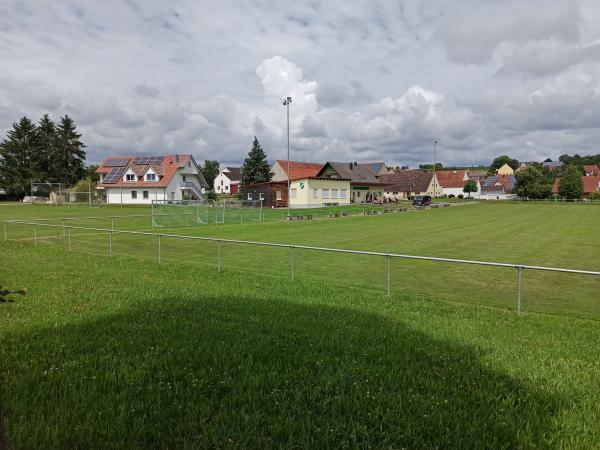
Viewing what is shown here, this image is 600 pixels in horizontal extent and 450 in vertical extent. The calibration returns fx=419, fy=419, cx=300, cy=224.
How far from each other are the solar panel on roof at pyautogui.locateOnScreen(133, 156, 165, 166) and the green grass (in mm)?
70563

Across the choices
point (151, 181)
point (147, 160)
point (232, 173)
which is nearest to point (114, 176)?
point (147, 160)

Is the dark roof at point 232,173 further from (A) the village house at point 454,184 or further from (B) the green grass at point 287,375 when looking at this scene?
(B) the green grass at point 287,375

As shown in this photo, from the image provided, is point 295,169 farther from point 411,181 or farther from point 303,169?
point 411,181

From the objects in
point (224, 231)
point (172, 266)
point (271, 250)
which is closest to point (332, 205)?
point (224, 231)

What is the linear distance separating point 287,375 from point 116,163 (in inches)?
3287

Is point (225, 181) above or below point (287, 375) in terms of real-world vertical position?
above

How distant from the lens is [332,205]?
6238 cm

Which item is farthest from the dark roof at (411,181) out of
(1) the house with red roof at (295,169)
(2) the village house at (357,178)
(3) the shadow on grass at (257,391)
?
(3) the shadow on grass at (257,391)

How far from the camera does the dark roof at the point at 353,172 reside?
67.1 meters

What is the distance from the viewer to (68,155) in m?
88.1

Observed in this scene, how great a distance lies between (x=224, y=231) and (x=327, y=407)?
959 inches

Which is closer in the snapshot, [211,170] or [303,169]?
[303,169]

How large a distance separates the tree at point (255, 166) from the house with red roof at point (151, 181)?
9.54m

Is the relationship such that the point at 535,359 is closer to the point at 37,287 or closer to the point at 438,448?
the point at 438,448
